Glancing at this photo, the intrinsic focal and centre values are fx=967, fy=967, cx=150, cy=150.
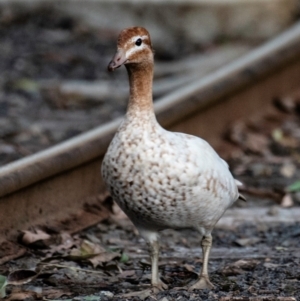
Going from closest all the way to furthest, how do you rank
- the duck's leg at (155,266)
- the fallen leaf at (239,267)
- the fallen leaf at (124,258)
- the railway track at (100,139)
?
the duck's leg at (155,266) → the fallen leaf at (239,267) → the fallen leaf at (124,258) → the railway track at (100,139)

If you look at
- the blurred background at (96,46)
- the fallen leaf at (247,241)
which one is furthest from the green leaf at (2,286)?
the blurred background at (96,46)

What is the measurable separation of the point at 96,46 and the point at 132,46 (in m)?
7.04

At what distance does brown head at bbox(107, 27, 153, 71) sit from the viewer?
4406 mm

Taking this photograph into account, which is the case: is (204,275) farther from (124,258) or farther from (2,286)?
(2,286)

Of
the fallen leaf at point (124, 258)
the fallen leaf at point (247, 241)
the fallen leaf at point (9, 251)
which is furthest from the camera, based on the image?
the fallen leaf at point (247, 241)

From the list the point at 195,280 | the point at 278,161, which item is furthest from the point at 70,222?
the point at 278,161

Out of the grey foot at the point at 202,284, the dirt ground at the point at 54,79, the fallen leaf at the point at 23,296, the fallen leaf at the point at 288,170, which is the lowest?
the fallen leaf at the point at 23,296

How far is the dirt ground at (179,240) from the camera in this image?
4.55 meters

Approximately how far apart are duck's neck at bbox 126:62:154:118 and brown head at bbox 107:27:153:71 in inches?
3.3

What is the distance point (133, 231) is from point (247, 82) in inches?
130

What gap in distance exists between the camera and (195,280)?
4723 millimetres

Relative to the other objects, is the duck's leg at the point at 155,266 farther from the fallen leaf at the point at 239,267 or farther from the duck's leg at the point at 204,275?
the fallen leaf at the point at 239,267

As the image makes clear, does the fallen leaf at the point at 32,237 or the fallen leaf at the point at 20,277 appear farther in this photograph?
the fallen leaf at the point at 32,237

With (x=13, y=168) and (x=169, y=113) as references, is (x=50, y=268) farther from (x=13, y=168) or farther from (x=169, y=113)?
(x=169, y=113)
